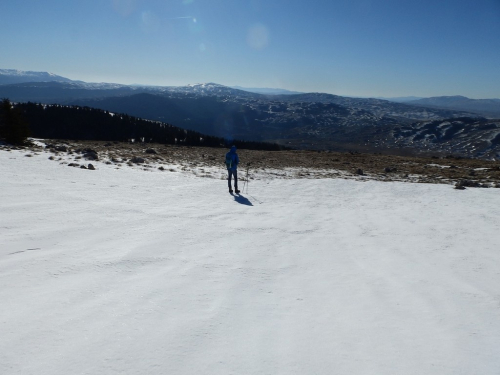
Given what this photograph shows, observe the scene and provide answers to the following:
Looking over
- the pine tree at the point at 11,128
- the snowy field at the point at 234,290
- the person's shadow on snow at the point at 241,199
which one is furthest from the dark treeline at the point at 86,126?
the snowy field at the point at 234,290

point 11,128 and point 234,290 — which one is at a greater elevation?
point 11,128

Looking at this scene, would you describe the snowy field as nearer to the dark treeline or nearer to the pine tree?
the pine tree

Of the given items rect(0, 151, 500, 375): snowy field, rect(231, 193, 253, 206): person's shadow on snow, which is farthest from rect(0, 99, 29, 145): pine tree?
rect(231, 193, 253, 206): person's shadow on snow

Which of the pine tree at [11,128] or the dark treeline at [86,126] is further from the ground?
the dark treeline at [86,126]

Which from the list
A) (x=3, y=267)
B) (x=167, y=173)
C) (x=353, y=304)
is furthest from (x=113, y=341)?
(x=167, y=173)

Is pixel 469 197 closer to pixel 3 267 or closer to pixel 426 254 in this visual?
pixel 426 254

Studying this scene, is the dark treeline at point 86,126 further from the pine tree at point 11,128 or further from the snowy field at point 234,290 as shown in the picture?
the snowy field at point 234,290

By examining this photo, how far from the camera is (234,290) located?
482cm

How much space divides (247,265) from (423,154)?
22330 centimetres

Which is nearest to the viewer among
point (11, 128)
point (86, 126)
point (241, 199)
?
point (241, 199)

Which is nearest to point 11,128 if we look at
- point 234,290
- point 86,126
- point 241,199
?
point 241,199

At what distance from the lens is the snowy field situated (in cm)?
326

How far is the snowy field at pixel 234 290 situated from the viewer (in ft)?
10.7

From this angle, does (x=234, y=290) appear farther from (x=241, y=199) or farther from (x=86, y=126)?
(x=86, y=126)
